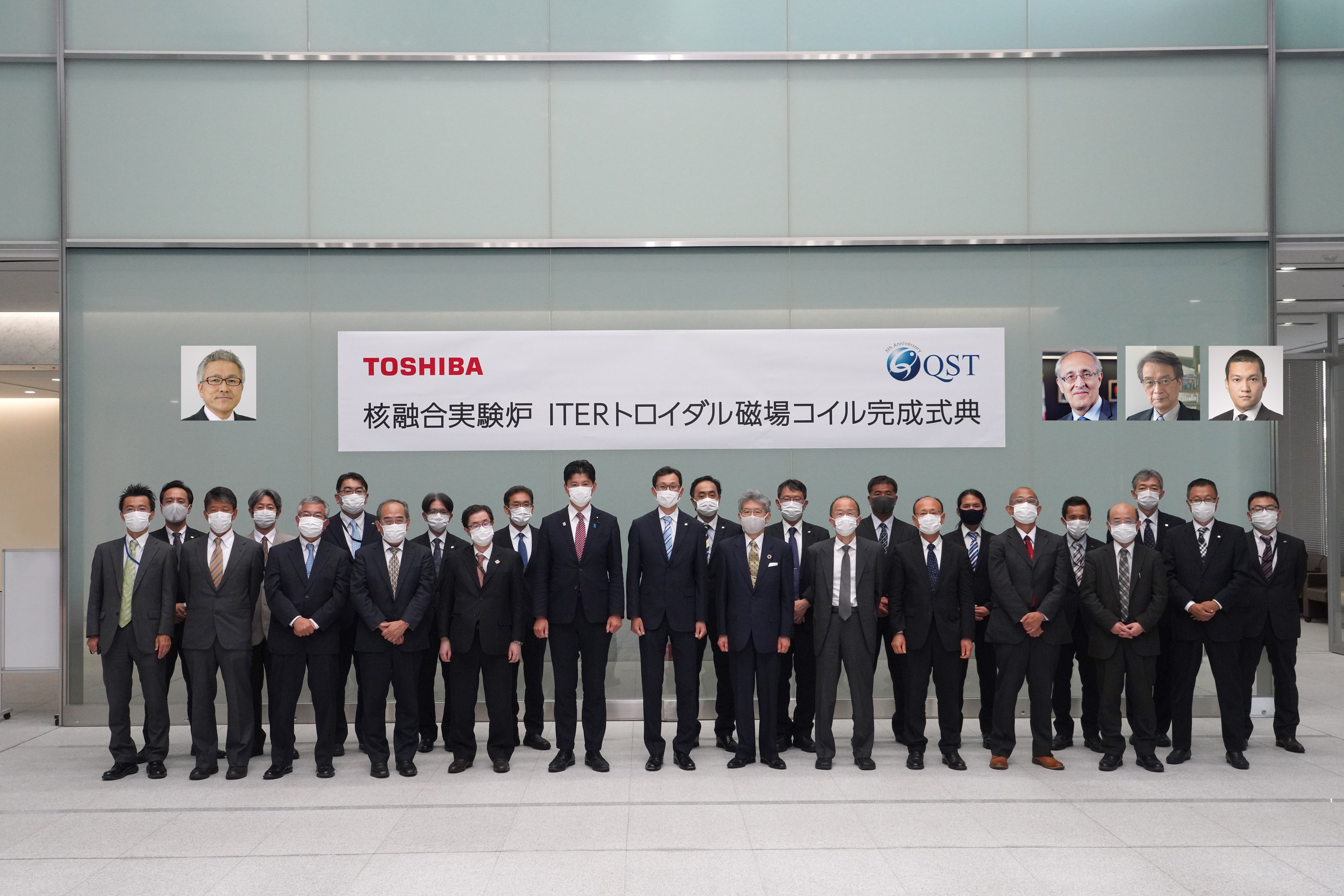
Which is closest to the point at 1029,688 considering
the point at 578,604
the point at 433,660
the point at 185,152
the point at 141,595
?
the point at 578,604

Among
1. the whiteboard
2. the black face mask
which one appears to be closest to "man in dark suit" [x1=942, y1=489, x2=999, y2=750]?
the black face mask

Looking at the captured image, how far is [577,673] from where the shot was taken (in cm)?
625

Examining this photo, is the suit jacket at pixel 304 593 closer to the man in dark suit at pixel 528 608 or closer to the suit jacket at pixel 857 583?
the man in dark suit at pixel 528 608

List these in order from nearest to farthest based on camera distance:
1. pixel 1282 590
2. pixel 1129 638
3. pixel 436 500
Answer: pixel 1129 638
pixel 1282 590
pixel 436 500

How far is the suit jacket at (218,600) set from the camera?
20.2ft

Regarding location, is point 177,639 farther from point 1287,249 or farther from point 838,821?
point 1287,249

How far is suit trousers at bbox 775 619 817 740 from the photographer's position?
21.6 ft

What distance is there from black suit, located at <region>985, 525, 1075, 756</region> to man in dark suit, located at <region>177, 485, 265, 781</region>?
14.7ft

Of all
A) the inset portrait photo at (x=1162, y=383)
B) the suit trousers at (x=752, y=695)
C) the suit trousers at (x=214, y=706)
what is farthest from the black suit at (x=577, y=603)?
the inset portrait photo at (x=1162, y=383)

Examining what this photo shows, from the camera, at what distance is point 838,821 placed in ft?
16.8

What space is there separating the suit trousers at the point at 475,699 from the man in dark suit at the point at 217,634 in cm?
123

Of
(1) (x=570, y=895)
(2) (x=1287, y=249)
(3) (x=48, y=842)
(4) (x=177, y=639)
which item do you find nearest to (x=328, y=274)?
(4) (x=177, y=639)

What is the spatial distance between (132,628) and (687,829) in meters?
3.62

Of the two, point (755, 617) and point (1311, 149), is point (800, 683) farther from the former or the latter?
point (1311, 149)
